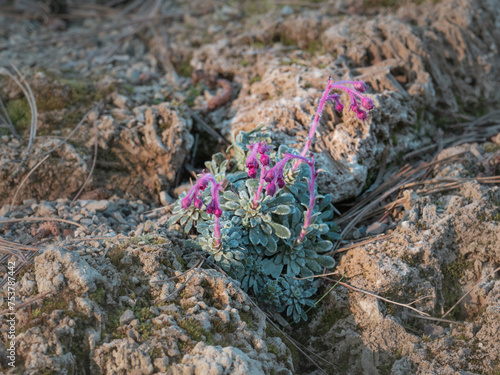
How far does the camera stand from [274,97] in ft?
15.6

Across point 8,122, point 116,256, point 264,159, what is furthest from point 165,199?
point 8,122

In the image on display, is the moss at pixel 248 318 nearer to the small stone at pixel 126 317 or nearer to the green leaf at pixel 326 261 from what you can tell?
the small stone at pixel 126 317

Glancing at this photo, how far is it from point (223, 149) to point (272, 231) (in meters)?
1.45

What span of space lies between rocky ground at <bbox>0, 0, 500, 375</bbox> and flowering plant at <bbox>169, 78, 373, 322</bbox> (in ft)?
0.59

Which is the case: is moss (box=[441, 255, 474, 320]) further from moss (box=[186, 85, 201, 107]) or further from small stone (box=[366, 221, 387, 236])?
moss (box=[186, 85, 201, 107])

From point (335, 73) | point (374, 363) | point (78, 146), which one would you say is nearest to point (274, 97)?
point (335, 73)

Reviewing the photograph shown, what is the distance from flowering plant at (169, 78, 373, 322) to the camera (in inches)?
137

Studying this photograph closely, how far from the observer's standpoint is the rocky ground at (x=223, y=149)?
2.92 m

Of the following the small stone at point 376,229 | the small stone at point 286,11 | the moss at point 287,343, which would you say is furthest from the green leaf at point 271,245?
the small stone at point 286,11

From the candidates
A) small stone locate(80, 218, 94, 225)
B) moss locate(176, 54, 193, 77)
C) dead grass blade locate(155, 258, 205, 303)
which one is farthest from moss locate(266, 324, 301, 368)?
moss locate(176, 54, 193, 77)

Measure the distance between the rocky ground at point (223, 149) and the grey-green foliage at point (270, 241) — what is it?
16 centimetres

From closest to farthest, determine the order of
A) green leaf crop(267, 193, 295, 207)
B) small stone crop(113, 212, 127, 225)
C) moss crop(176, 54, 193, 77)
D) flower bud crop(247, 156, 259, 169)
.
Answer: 1. flower bud crop(247, 156, 259, 169)
2. green leaf crop(267, 193, 295, 207)
3. small stone crop(113, 212, 127, 225)
4. moss crop(176, 54, 193, 77)

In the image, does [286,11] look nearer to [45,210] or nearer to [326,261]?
[326,261]

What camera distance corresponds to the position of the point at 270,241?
11.9ft
